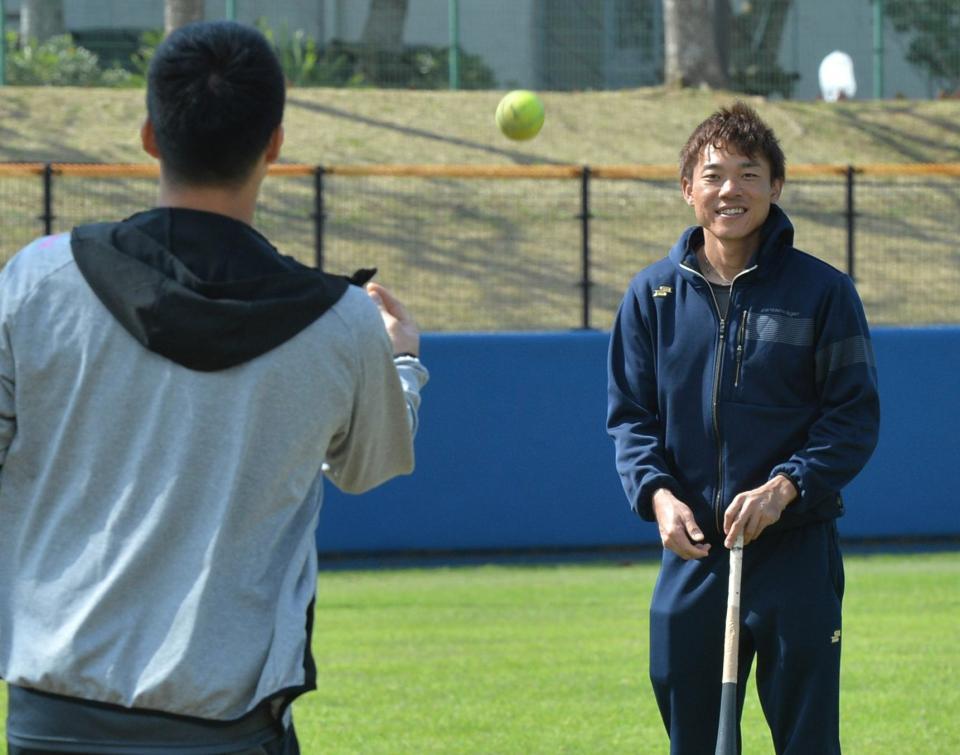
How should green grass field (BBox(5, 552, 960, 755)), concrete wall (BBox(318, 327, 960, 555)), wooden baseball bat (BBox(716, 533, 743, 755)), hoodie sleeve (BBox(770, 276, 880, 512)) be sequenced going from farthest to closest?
concrete wall (BBox(318, 327, 960, 555)), green grass field (BBox(5, 552, 960, 755)), hoodie sleeve (BBox(770, 276, 880, 512)), wooden baseball bat (BBox(716, 533, 743, 755))

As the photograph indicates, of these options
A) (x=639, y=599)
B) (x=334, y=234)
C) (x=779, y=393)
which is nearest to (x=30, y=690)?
(x=779, y=393)

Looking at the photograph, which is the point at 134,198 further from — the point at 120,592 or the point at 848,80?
the point at 120,592

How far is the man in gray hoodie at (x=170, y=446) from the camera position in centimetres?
235

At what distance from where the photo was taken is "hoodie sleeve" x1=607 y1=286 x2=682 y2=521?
410cm

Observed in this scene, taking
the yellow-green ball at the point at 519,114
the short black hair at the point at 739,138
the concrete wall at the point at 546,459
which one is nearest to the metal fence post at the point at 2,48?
the yellow-green ball at the point at 519,114

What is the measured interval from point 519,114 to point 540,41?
31.6ft

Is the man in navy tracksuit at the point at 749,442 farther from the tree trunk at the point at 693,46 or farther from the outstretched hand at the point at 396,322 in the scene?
the tree trunk at the point at 693,46

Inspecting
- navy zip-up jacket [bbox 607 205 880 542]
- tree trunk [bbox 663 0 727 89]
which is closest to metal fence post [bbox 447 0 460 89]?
tree trunk [bbox 663 0 727 89]

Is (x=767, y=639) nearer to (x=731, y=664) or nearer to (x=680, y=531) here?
(x=731, y=664)

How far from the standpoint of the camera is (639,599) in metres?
10.6

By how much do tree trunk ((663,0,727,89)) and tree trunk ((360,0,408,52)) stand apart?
4.15 metres

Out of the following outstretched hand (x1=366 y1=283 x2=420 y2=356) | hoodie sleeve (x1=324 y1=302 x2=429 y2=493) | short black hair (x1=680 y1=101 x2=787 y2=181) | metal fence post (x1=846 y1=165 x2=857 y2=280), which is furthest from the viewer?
metal fence post (x1=846 y1=165 x2=857 y2=280)

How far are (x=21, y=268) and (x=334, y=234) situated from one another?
14.9 m

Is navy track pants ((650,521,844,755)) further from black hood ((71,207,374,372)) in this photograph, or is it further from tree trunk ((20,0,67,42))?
tree trunk ((20,0,67,42))
